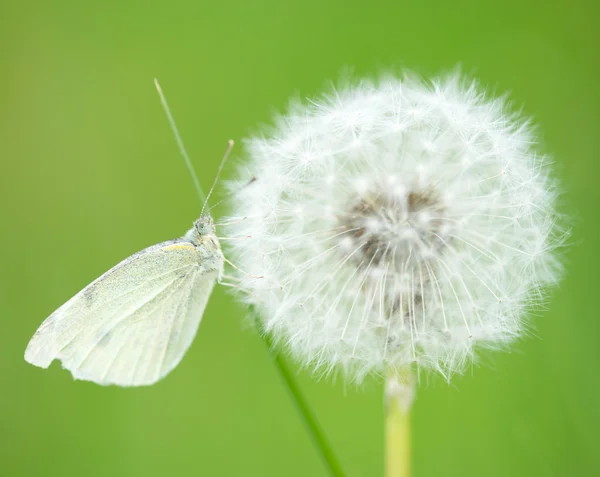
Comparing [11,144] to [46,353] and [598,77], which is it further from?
[598,77]

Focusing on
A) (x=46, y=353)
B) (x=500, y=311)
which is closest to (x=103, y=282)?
(x=46, y=353)

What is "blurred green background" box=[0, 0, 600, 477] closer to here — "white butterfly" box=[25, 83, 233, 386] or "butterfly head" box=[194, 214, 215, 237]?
"white butterfly" box=[25, 83, 233, 386]

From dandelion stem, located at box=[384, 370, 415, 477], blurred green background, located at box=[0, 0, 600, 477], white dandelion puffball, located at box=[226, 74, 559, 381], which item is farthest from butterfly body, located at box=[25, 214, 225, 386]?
dandelion stem, located at box=[384, 370, 415, 477]

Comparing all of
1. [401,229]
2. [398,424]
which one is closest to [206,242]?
[401,229]

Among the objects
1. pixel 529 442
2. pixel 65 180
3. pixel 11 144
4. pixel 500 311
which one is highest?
pixel 11 144

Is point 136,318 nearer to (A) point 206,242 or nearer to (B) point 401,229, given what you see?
(A) point 206,242

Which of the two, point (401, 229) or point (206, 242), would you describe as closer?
point (401, 229)

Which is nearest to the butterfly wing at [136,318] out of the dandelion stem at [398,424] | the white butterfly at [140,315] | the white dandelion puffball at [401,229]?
the white butterfly at [140,315]

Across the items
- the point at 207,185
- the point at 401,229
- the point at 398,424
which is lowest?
the point at 398,424
